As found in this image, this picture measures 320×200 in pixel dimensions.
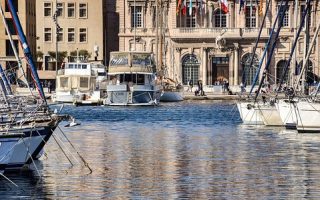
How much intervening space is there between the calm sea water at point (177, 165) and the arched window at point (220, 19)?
77667mm

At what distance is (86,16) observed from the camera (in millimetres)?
175500

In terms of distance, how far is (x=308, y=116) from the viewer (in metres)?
74.9

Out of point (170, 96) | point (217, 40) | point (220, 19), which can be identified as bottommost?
point (170, 96)

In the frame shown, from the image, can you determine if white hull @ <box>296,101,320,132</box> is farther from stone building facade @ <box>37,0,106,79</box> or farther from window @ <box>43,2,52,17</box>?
window @ <box>43,2,52,17</box>

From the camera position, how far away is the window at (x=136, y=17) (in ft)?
560

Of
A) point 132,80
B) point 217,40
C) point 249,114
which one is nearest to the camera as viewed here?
point 249,114

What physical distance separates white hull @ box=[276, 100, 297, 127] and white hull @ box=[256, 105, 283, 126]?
419 centimetres

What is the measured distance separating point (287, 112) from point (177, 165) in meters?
22.4

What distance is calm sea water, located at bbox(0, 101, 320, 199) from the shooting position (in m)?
48.8

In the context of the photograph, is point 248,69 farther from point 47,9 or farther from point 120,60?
point 120,60

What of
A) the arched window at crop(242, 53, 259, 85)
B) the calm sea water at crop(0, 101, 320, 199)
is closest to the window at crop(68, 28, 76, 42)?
the arched window at crop(242, 53, 259, 85)

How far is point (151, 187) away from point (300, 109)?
26.2 meters

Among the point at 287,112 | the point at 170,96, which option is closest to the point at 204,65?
the point at 170,96

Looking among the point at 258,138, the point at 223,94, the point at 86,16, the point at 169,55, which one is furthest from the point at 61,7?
the point at 258,138
